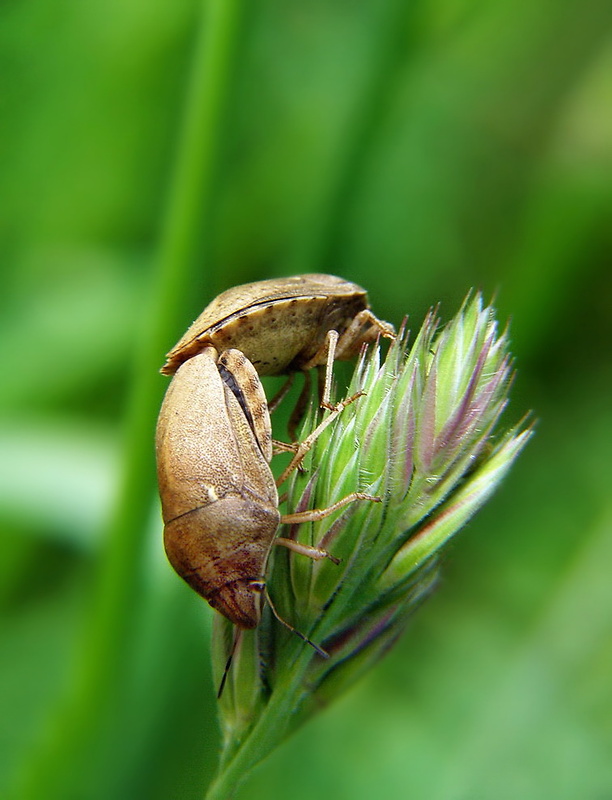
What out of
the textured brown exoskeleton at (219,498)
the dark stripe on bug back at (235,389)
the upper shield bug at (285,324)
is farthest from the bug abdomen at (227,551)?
the upper shield bug at (285,324)

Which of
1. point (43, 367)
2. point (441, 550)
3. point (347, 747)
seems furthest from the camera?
point (43, 367)

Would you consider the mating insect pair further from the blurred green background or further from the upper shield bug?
Answer: the blurred green background

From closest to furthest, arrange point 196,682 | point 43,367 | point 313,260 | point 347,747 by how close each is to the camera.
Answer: point 196,682, point 313,260, point 347,747, point 43,367

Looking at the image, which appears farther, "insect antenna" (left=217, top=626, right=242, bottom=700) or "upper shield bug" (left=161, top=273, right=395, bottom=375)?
"upper shield bug" (left=161, top=273, right=395, bottom=375)

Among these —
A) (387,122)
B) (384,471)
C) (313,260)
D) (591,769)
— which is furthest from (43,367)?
(591,769)

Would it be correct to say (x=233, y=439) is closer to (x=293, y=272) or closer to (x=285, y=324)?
(x=285, y=324)

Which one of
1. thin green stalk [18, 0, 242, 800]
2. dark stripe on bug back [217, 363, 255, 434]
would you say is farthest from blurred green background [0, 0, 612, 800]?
dark stripe on bug back [217, 363, 255, 434]

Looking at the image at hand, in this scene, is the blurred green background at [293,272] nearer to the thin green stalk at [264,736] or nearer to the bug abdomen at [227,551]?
the thin green stalk at [264,736]

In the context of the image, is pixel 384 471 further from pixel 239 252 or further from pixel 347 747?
pixel 239 252
